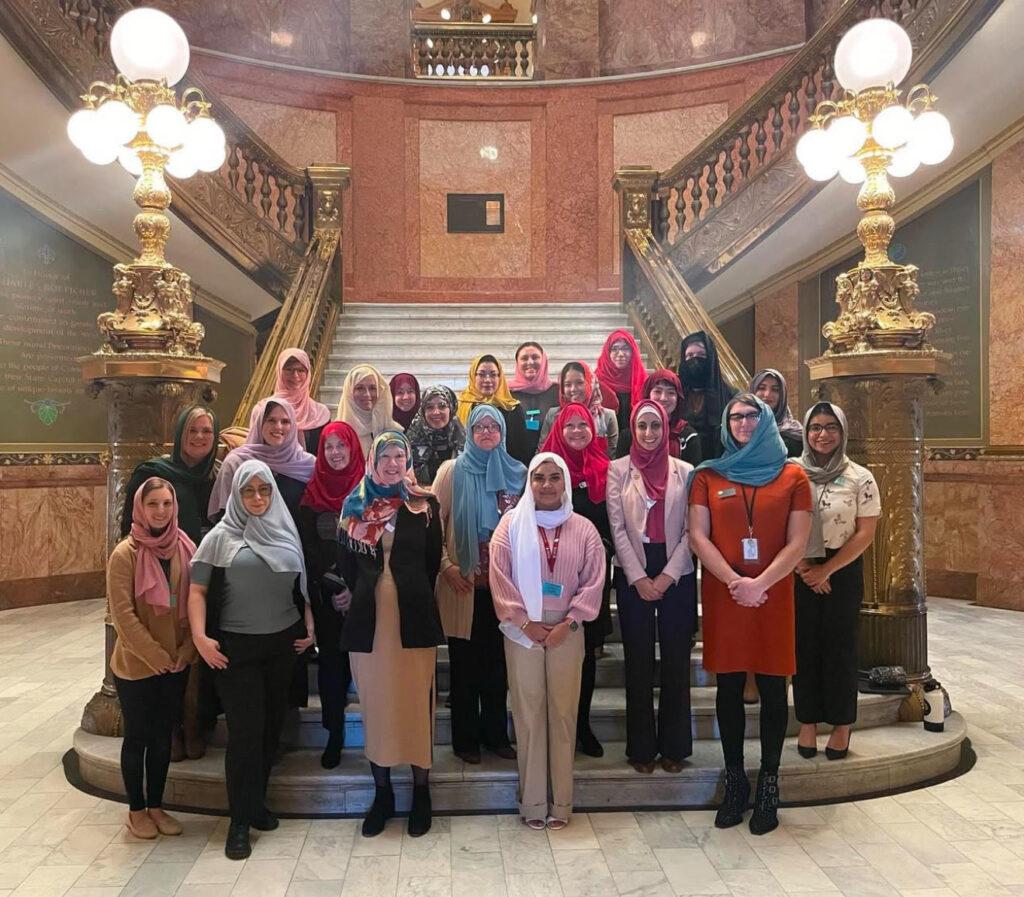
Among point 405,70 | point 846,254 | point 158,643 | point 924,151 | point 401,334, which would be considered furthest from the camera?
point 405,70

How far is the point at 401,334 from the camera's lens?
8.17 metres

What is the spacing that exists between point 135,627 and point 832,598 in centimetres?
287

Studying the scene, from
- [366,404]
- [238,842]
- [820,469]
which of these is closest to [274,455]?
[366,404]

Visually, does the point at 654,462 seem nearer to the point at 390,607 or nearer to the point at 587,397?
the point at 587,397

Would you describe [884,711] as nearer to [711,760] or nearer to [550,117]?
[711,760]

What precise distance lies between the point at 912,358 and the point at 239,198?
238 inches

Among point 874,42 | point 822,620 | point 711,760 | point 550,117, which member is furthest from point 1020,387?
point 550,117

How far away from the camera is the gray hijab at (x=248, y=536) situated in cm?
317

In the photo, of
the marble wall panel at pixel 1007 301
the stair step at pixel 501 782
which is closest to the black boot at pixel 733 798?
the stair step at pixel 501 782

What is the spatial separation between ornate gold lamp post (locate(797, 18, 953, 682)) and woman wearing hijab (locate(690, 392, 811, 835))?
128cm

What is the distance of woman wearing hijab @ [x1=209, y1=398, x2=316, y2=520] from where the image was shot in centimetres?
364

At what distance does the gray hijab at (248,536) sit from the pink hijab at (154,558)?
194 millimetres

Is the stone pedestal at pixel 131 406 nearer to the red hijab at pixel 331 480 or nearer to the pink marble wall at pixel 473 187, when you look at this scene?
the red hijab at pixel 331 480

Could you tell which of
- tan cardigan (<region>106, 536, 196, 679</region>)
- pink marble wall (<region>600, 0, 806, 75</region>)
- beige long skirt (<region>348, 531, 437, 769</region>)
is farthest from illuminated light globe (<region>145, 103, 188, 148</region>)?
pink marble wall (<region>600, 0, 806, 75</region>)
